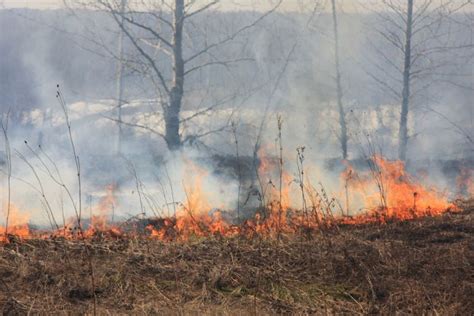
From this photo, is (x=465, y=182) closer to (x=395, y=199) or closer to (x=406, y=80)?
(x=406, y=80)

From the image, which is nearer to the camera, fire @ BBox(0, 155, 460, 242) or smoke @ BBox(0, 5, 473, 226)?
fire @ BBox(0, 155, 460, 242)

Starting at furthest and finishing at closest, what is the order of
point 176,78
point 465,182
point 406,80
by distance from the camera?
point 406,80, point 465,182, point 176,78

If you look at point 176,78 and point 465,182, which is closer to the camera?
point 176,78

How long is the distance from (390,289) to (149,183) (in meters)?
9.27

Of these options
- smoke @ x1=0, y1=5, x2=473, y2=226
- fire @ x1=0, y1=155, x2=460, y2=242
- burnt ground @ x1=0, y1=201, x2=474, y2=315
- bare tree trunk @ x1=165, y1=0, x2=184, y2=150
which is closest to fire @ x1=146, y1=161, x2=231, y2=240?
fire @ x1=0, y1=155, x2=460, y2=242

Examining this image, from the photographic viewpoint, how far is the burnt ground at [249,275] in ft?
16.1

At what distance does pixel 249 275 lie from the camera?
569 cm

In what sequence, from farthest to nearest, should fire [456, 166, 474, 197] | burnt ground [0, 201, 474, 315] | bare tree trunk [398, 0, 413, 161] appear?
bare tree trunk [398, 0, 413, 161] < fire [456, 166, 474, 197] < burnt ground [0, 201, 474, 315]

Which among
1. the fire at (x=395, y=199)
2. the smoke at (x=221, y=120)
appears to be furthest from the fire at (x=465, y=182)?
the fire at (x=395, y=199)

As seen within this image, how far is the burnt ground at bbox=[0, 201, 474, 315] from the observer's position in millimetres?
4906

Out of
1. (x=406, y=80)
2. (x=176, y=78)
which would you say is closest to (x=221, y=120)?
(x=406, y=80)

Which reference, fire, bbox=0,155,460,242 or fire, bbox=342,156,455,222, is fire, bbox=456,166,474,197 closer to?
fire, bbox=0,155,460,242

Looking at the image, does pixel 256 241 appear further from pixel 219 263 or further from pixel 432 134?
pixel 432 134

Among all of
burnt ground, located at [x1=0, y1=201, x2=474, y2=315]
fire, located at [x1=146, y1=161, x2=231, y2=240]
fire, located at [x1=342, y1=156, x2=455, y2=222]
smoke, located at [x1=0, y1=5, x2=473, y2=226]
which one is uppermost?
smoke, located at [x1=0, y1=5, x2=473, y2=226]
